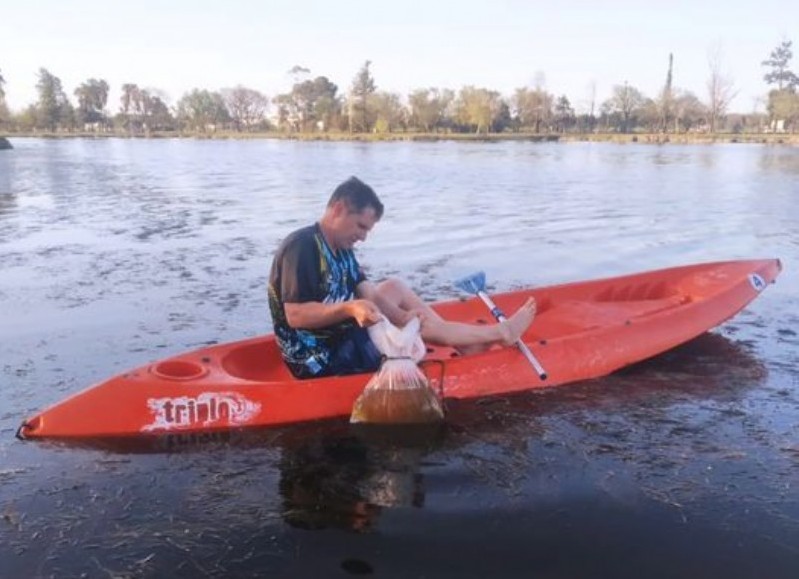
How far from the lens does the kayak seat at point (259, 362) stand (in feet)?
17.2

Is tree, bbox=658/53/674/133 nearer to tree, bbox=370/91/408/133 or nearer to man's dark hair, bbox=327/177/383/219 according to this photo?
tree, bbox=370/91/408/133

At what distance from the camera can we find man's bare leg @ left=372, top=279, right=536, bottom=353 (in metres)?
5.16

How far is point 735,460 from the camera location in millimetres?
4254

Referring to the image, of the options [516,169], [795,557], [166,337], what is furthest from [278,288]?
[516,169]

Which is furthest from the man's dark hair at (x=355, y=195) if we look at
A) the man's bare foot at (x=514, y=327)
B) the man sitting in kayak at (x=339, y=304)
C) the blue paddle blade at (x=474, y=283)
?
the blue paddle blade at (x=474, y=283)

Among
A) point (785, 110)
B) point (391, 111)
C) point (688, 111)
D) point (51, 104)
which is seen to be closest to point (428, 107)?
point (391, 111)

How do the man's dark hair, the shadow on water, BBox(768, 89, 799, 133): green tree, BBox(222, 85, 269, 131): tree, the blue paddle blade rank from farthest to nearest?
BBox(222, 85, 269, 131): tree → BBox(768, 89, 799, 133): green tree → the blue paddle blade → the man's dark hair → the shadow on water

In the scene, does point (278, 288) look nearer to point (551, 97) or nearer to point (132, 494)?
point (132, 494)

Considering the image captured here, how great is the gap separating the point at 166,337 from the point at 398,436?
2931 millimetres

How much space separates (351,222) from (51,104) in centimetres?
9889

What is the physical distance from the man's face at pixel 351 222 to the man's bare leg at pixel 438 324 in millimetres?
655

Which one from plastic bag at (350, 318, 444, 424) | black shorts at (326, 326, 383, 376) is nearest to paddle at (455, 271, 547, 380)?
plastic bag at (350, 318, 444, 424)

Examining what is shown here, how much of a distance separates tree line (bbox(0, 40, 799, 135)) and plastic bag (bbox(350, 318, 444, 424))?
65332mm

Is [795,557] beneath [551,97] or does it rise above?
beneath
